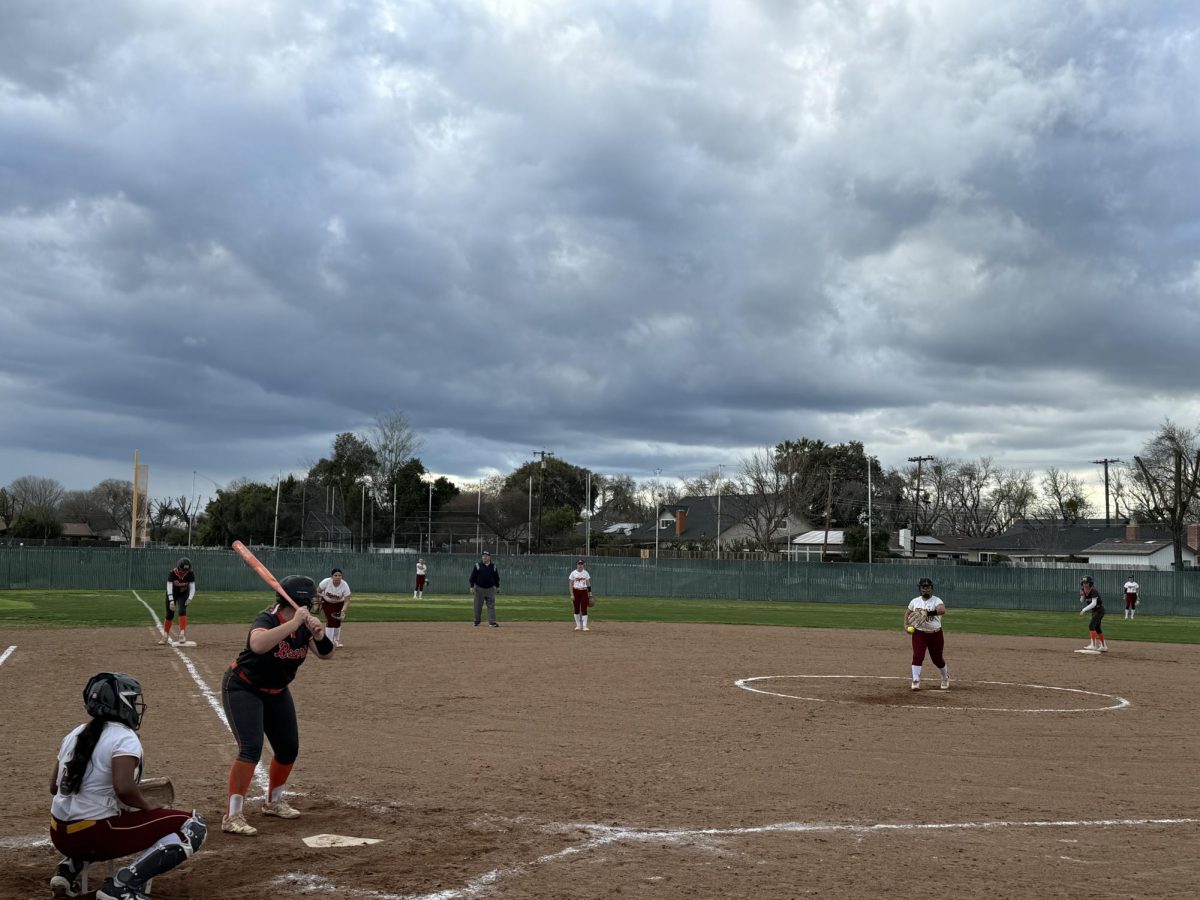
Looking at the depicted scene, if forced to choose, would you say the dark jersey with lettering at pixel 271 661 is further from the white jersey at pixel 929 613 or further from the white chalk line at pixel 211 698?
the white jersey at pixel 929 613

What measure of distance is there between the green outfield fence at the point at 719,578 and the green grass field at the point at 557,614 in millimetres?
3325

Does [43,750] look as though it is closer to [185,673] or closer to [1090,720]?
[185,673]

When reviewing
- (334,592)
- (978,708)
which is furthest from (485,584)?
(978,708)

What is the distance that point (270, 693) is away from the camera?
859cm

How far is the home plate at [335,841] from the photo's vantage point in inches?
313

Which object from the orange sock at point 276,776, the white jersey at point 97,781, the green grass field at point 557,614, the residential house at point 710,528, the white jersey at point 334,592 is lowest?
the green grass field at point 557,614

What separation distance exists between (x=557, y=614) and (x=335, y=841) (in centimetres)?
3252

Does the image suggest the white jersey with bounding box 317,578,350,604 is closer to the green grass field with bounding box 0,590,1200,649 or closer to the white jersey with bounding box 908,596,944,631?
the green grass field with bounding box 0,590,1200,649

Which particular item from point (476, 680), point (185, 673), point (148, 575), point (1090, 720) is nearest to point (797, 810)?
point (1090, 720)

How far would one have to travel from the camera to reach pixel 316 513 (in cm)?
10975

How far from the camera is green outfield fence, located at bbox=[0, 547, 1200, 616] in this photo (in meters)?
56.9

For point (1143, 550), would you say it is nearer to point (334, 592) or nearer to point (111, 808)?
point (334, 592)

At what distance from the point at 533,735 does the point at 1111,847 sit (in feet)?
21.9

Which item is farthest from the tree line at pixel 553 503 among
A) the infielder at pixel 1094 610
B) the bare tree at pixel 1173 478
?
the infielder at pixel 1094 610
